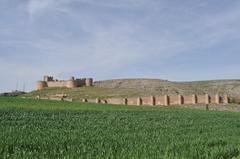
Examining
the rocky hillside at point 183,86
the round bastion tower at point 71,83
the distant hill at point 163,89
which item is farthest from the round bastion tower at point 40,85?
the distant hill at point 163,89

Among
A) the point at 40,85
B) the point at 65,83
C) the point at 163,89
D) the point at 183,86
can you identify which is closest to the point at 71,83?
the point at 65,83

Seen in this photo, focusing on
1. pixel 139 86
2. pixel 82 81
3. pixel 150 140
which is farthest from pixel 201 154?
pixel 82 81

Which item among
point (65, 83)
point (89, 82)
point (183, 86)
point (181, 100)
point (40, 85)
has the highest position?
point (89, 82)

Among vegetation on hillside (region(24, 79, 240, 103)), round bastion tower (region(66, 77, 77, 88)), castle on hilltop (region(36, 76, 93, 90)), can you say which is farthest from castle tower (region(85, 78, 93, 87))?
vegetation on hillside (region(24, 79, 240, 103))

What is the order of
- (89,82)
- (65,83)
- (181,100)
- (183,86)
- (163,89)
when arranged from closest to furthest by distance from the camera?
1. (181,100)
2. (163,89)
3. (183,86)
4. (89,82)
5. (65,83)

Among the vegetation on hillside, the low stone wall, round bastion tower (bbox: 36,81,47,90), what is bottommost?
the low stone wall

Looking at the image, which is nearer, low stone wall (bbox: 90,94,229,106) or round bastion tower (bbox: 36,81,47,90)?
low stone wall (bbox: 90,94,229,106)

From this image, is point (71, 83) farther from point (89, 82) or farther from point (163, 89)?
point (163, 89)

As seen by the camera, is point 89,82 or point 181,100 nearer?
point 181,100

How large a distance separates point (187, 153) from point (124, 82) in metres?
129

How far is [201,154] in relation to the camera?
56.1ft

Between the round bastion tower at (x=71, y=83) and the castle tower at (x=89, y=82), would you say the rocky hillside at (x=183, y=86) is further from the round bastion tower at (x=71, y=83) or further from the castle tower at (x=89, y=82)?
the round bastion tower at (x=71, y=83)

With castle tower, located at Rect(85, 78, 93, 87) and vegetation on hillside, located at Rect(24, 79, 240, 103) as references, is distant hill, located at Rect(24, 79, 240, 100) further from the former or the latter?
castle tower, located at Rect(85, 78, 93, 87)

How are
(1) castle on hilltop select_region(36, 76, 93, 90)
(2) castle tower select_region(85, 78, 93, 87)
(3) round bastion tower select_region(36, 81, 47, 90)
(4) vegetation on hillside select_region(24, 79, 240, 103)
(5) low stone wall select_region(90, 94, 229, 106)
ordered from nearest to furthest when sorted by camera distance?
1. (5) low stone wall select_region(90, 94, 229, 106)
2. (4) vegetation on hillside select_region(24, 79, 240, 103)
3. (2) castle tower select_region(85, 78, 93, 87)
4. (1) castle on hilltop select_region(36, 76, 93, 90)
5. (3) round bastion tower select_region(36, 81, 47, 90)
